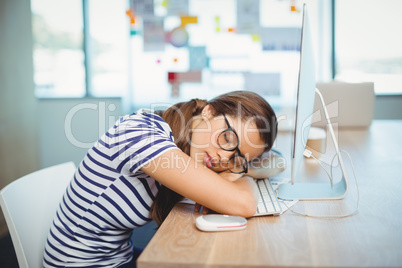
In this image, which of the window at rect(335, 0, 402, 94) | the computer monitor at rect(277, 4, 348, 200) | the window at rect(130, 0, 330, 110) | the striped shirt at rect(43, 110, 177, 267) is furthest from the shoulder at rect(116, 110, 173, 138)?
the window at rect(335, 0, 402, 94)

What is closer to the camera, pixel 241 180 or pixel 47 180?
pixel 241 180

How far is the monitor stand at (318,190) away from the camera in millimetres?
1046

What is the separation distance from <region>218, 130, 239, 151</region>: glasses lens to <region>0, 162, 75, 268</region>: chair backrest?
551 millimetres

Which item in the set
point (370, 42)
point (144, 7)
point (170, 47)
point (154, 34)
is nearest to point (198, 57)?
point (170, 47)

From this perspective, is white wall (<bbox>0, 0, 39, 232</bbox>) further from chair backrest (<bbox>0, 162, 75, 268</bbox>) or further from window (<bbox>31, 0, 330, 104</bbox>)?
chair backrest (<bbox>0, 162, 75, 268</bbox>)

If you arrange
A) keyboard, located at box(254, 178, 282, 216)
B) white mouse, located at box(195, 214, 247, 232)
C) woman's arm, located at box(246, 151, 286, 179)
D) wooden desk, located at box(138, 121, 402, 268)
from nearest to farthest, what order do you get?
wooden desk, located at box(138, 121, 402, 268) < white mouse, located at box(195, 214, 247, 232) < keyboard, located at box(254, 178, 282, 216) < woman's arm, located at box(246, 151, 286, 179)

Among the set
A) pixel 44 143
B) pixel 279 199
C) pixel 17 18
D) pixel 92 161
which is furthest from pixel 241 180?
pixel 44 143

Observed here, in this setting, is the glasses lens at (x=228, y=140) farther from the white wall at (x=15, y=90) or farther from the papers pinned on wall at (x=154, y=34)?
the papers pinned on wall at (x=154, y=34)

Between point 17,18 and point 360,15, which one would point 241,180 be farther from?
point 360,15

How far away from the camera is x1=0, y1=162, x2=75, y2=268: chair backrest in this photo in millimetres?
962

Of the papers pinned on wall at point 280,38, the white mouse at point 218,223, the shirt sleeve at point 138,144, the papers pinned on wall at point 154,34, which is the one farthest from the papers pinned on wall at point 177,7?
the white mouse at point 218,223

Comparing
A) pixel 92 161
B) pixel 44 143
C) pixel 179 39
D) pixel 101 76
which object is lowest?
pixel 44 143

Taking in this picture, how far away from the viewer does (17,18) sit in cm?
266

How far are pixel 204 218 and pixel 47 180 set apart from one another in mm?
587
